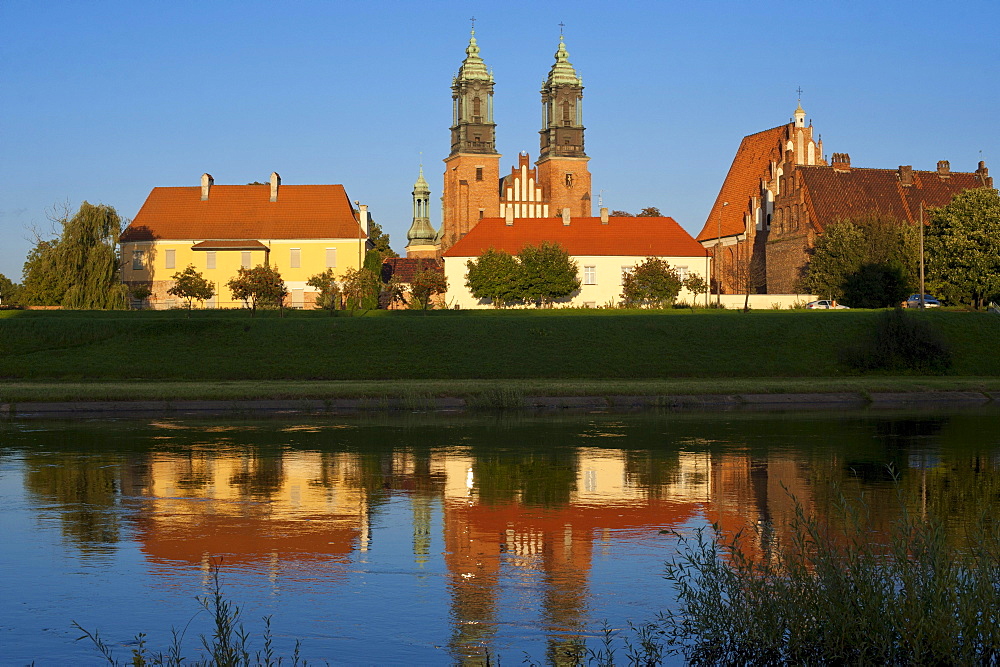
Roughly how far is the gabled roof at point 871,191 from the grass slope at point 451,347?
1271 inches

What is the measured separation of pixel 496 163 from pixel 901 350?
261 ft

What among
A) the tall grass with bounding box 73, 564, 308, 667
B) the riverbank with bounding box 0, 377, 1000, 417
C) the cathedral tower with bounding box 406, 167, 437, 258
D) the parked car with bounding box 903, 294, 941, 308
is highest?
the cathedral tower with bounding box 406, 167, 437, 258

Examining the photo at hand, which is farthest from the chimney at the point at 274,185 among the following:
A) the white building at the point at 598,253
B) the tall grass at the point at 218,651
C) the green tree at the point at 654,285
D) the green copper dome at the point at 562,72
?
the tall grass at the point at 218,651

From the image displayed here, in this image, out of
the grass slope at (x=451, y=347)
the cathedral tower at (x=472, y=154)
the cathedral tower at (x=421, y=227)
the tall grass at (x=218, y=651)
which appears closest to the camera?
the tall grass at (x=218, y=651)

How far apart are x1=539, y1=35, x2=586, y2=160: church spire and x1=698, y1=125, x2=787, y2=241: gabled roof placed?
22.6 m

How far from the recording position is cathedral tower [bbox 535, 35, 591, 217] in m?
118

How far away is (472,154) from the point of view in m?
117

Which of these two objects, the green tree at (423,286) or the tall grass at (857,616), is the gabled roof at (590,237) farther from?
the tall grass at (857,616)

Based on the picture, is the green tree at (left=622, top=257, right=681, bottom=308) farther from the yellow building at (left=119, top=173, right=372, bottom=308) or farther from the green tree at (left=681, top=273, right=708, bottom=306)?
the yellow building at (left=119, top=173, right=372, bottom=308)

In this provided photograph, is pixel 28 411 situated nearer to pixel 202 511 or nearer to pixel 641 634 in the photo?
pixel 202 511

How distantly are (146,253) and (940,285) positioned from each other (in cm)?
5495

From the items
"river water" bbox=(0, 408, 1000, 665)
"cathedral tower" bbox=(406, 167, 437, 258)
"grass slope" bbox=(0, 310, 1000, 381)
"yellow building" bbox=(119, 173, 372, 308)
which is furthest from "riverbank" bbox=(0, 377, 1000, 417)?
"cathedral tower" bbox=(406, 167, 437, 258)

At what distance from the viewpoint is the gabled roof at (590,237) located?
267 ft

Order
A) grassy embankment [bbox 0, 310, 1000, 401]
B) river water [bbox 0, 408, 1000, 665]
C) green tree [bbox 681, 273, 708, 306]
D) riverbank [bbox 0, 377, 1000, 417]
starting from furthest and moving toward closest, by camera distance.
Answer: green tree [bbox 681, 273, 708, 306], grassy embankment [bbox 0, 310, 1000, 401], riverbank [bbox 0, 377, 1000, 417], river water [bbox 0, 408, 1000, 665]
